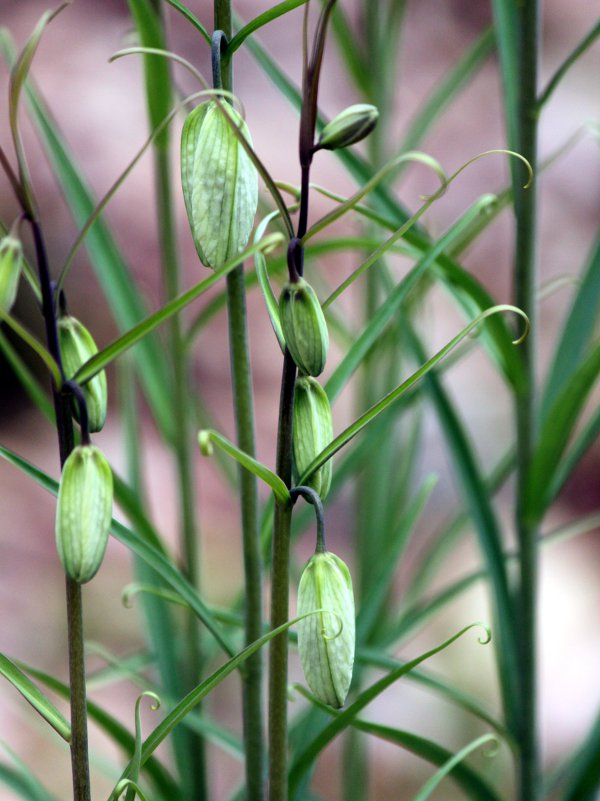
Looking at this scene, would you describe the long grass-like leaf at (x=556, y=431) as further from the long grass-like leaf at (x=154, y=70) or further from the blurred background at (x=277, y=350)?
the blurred background at (x=277, y=350)

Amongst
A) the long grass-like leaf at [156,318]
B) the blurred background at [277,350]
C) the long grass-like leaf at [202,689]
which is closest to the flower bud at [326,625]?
the long grass-like leaf at [202,689]

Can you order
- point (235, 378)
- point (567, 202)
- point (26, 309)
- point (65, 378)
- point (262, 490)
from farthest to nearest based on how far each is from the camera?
point (567, 202)
point (26, 309)
point (262, 490)
point (235, 378)
point (65, 378)

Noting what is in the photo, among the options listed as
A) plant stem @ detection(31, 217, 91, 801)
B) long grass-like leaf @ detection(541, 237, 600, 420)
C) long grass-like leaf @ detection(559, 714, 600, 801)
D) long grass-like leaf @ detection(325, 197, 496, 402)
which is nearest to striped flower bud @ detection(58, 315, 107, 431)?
plant stem @ detection(31, 217, 91, 801)

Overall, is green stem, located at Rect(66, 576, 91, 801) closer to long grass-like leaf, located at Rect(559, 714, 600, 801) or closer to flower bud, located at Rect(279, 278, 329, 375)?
flower bud, located at Rect(279, 278, 329, 375)

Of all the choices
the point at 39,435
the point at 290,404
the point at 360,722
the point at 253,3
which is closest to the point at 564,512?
the point at 39,435

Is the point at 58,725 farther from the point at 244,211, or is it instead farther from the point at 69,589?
the point at 244,211

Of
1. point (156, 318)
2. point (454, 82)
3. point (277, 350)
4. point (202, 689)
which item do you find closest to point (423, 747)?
point (202, 689)
